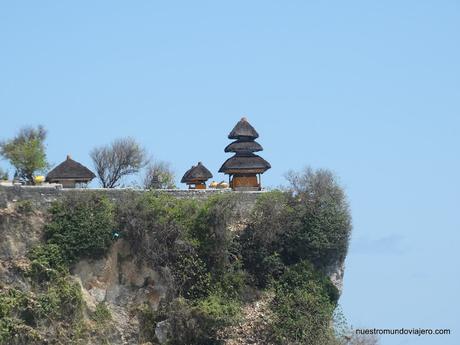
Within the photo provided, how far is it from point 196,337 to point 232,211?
17.6ft

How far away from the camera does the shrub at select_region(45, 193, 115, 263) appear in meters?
52.8

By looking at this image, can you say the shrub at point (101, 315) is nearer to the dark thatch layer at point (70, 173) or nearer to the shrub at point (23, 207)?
the shrub at point (23, 207)

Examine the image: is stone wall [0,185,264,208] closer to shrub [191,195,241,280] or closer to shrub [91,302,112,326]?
shrub [191,195,241,280]

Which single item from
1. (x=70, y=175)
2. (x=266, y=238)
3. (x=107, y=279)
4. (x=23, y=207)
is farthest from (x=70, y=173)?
(x=266, y=238)

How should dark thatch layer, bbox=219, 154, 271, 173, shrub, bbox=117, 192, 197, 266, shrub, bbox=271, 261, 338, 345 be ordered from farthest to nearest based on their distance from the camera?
dark thatch layer, bbox=219, 154, 271, 173, shrub, bbox=117, 192, 197, 266, shrub, bbox=271, 261, 338, 345

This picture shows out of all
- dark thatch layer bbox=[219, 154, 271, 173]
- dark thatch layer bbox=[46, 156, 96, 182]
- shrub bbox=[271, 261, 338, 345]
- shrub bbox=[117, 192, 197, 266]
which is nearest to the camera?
shrub bbox=[271, 261, 338, 345]

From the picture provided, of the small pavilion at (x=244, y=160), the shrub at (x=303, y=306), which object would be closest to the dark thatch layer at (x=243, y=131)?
the small pavilion at (x=244, y=160)

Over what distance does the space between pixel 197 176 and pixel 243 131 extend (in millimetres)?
3530

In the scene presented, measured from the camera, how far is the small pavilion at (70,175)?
57.8 meters

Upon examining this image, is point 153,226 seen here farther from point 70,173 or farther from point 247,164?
point 247,164

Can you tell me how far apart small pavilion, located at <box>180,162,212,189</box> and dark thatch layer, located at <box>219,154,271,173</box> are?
2573mm

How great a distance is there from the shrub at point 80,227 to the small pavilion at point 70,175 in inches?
153

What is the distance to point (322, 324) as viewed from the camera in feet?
177

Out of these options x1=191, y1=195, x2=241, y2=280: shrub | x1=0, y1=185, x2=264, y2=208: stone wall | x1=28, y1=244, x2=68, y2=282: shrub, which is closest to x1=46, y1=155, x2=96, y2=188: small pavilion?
x1=0, y1=185, x2=264, y2=208: stone wall
